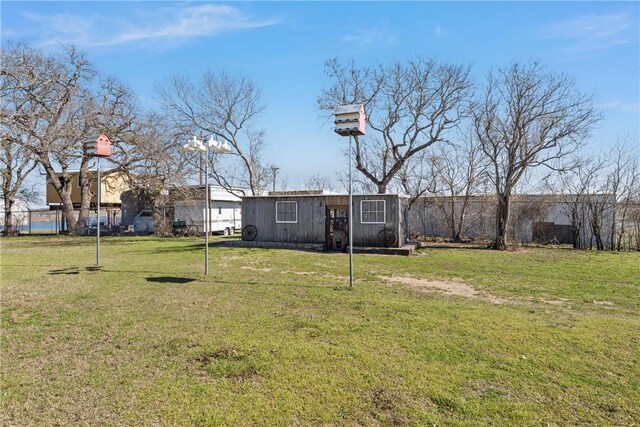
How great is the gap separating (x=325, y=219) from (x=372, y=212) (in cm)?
197

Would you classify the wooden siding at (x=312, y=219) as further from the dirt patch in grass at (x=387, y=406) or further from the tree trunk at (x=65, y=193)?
the tree trunk at (x=65, y=193)

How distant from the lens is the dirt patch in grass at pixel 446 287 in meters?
7.17

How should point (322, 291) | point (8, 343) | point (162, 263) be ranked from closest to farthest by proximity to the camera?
point (8, 343), point (322, 291), point (162, 263)

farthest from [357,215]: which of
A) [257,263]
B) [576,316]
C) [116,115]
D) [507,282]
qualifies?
[116,115]

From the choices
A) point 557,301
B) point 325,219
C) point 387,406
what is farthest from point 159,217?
point 387,406

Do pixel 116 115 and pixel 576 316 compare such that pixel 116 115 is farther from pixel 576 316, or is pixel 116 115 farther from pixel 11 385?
pixel 576 316

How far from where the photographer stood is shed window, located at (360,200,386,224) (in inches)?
570

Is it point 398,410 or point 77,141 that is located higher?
point 77,141

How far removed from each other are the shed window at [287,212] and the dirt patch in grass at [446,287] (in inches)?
289

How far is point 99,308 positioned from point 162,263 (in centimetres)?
538

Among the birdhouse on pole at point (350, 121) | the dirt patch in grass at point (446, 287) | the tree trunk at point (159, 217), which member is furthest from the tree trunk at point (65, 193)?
the birdhouse on pole at point (350, 121)

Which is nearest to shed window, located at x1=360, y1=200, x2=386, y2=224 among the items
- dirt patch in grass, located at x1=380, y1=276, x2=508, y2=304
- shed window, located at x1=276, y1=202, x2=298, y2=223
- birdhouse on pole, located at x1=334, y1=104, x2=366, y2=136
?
shed window, located at x1=276, y1=202, x2=298, y2=223

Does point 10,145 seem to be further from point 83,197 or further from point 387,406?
point 387,406

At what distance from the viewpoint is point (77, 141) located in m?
19.3
